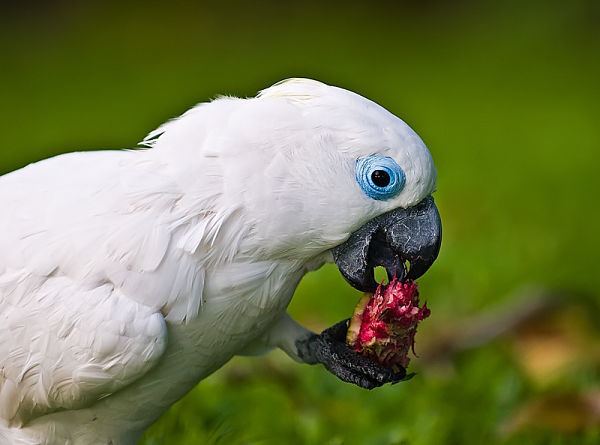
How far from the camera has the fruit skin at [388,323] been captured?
2.76m

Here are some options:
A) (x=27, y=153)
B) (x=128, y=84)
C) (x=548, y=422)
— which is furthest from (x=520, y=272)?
(x=128, y=84)

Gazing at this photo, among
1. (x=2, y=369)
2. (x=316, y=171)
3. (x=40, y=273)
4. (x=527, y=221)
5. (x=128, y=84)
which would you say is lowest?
(x=128, y=84)

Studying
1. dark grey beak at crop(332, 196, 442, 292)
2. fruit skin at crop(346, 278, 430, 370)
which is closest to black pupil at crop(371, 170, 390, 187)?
dark grey beak at crop(332, 196, 442, 292)

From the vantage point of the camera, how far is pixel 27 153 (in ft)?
27.3

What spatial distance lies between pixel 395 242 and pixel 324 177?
10.5 inches

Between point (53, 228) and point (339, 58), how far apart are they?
32.7 ft

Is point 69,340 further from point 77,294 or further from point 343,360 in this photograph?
point 343,360

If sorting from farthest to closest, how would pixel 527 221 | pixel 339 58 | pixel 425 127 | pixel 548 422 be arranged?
pixel 339 58
pixel 425 127
pixel 527 221
pixel 548 422

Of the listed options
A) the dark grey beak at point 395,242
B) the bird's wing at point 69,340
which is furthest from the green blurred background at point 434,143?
the dark grey beak at point 395,242

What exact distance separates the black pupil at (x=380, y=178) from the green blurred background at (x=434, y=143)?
130cm

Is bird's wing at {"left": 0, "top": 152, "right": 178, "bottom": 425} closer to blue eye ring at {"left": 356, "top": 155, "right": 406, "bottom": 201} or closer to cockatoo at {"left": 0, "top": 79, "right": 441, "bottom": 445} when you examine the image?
cockatoo at {"left": 0, "top": 79, "right": 441, "bottom": 445}

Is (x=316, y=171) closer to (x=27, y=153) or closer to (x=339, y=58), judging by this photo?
(x=27, y=153)

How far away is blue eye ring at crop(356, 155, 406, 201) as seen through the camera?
2.61m

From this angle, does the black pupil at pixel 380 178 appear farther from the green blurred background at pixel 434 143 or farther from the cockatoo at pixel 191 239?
the green blurred background at pixel 434 143
